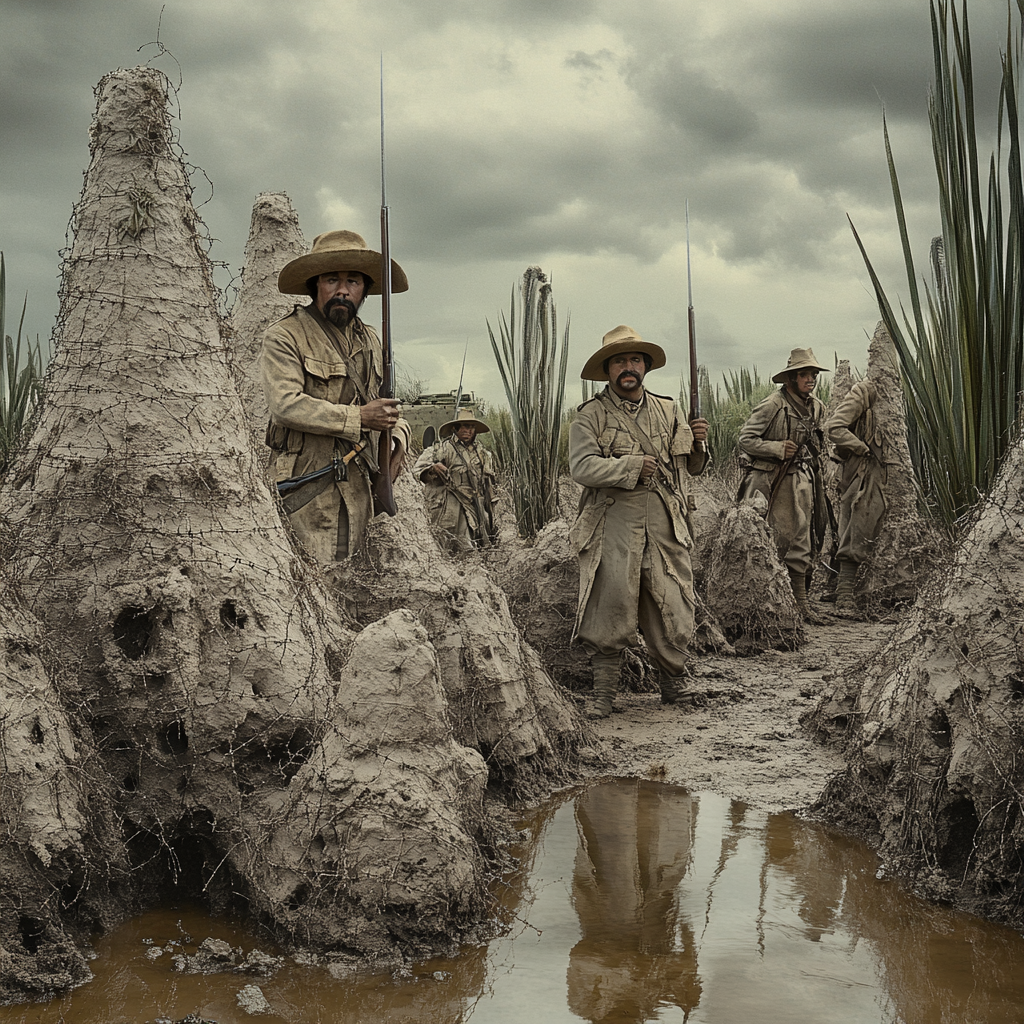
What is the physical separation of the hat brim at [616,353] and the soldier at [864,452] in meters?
4.03

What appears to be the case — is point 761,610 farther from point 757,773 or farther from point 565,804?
point 565,804

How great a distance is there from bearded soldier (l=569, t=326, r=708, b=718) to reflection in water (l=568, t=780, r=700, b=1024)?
133cm

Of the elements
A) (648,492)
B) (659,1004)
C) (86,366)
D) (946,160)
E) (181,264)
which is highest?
(946,160)

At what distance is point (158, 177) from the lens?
411 centimetres

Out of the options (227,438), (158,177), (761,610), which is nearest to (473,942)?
(227,438)

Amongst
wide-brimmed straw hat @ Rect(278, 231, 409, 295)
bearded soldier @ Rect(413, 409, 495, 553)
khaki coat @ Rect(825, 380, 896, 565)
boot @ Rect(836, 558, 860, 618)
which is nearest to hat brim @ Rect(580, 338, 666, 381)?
wide-brimmed straw hat @ Rect(278, 231, 409, 295)

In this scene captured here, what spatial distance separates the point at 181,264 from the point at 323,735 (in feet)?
6.21

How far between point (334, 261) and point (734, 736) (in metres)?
3.14

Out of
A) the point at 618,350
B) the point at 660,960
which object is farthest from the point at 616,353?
the point at 660,960

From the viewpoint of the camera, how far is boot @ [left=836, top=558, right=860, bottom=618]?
9961 mm

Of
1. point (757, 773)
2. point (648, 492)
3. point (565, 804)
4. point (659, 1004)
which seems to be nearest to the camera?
point (659, 1004)

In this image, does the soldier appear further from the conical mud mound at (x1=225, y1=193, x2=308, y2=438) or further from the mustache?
the mustache

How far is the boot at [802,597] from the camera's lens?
9.22 metres

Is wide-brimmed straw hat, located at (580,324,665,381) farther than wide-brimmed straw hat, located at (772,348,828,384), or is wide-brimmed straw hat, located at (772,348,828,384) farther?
wide-brimmed straw hat, located at (772,348,828,384)
